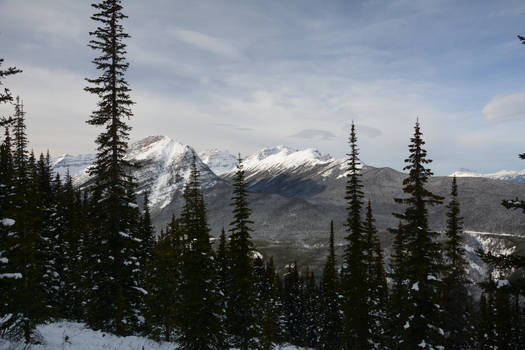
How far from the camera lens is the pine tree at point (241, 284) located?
2830cm

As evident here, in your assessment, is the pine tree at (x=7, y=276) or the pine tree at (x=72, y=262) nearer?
the pine tree at (x=7, y=276)

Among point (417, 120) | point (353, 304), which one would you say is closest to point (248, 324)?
point (353, 304)

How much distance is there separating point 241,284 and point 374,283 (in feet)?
45.6

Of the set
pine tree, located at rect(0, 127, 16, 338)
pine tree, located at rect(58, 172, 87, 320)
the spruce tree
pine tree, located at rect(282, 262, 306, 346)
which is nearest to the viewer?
pine tree, located at rect(0, 127, 16, 338)

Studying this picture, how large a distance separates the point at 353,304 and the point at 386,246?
183565 mm

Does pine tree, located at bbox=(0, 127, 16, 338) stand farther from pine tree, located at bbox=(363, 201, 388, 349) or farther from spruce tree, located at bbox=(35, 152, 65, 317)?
pine tree, located at bbox=(363, 201, 388, 349)

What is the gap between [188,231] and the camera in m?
23.7

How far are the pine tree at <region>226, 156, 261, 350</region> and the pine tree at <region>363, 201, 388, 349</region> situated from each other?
33.0 ft

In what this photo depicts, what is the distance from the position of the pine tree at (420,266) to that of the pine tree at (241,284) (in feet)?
39.8

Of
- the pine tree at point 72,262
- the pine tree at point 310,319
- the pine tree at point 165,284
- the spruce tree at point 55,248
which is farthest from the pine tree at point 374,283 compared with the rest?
the spruce tree at point 55,248

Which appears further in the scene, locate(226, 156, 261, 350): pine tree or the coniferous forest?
locate(226, 156, 261, 350): pine tree

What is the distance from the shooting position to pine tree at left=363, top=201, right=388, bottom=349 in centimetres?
3075

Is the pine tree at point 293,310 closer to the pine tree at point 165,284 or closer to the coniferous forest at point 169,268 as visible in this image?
the coniferous forest at point 169,268

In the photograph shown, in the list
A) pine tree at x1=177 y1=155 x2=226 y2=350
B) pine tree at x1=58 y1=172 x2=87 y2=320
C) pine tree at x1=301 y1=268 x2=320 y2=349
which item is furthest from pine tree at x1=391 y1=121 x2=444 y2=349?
pine tree at x1=301 y1=268 x2=320 y2=349
